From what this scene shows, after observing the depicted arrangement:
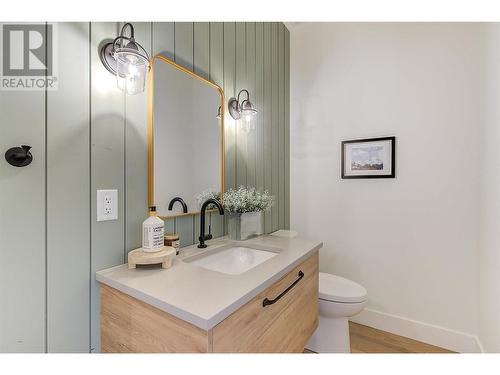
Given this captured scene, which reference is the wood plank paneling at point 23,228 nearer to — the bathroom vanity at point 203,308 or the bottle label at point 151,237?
the bathroom vanity at point 203,308

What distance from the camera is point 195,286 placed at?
0.79 metres

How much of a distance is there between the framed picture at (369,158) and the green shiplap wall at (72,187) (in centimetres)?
148

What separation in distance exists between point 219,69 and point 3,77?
3.54ft

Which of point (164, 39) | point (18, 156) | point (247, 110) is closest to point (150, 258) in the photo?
point (18, 156)

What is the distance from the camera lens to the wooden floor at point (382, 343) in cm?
170

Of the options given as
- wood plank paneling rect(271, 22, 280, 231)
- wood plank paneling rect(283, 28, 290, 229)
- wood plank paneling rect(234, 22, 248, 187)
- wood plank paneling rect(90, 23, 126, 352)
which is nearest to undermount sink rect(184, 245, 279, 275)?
wood plank paneling rect(90, 23, 126, 352)

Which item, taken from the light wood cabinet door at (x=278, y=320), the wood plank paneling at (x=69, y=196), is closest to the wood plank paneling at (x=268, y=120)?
the light wood cabinet door at (x=278, y=320)

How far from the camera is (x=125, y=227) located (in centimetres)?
101

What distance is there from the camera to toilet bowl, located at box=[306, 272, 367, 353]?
149 centimetres

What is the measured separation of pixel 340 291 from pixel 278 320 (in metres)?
0.78

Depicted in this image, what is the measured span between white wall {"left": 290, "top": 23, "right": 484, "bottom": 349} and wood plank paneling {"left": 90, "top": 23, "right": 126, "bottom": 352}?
5.53ft
